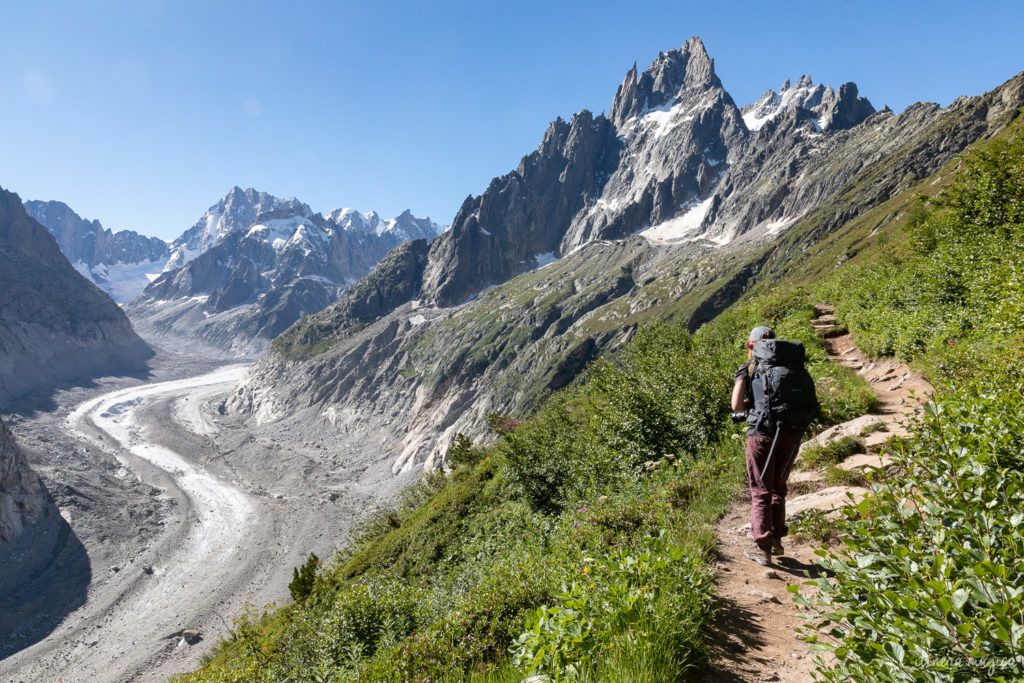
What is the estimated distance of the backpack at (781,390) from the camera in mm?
6531

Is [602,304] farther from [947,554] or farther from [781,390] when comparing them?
[947,554]

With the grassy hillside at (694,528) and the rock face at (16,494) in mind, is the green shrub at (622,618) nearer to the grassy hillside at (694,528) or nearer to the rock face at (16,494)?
the grassy hillside at (694,528)

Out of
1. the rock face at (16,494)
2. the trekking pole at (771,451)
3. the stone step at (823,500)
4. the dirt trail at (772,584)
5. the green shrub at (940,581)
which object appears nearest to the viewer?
the green shrub at (940,581)

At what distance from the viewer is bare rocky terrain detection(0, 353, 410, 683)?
49906 mm

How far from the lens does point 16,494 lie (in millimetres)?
Result: 73688

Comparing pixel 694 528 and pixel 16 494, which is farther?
pixel 16 494

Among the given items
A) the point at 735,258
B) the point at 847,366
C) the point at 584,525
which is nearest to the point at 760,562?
the point at 584,525

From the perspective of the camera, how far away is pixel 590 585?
4.91 metres

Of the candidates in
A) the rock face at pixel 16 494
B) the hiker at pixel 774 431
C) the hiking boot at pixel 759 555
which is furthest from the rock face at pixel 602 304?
the hiker at pixel 774 431

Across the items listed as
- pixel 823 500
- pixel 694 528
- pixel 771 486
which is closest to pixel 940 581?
pixel 771 486

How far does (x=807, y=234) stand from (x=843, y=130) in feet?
356

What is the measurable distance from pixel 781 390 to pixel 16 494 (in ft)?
368

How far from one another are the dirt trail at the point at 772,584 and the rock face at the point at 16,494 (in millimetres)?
103839

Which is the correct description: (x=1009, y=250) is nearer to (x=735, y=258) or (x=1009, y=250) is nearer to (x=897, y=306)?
(x=897, y=306)
